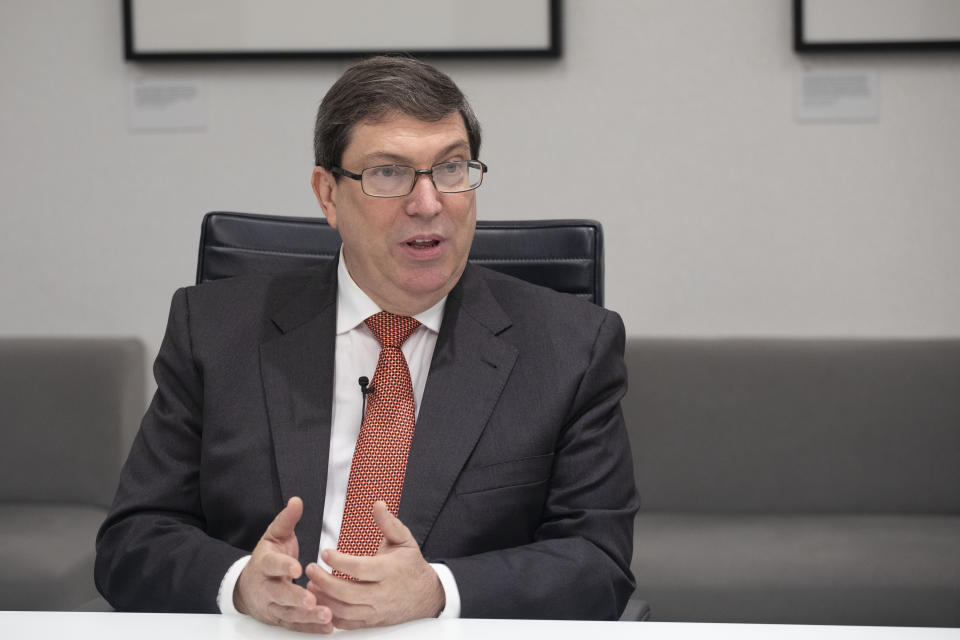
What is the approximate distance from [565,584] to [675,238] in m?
1.80

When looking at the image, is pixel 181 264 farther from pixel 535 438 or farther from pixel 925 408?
pixel 925 408

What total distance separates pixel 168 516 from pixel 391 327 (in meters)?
0.47

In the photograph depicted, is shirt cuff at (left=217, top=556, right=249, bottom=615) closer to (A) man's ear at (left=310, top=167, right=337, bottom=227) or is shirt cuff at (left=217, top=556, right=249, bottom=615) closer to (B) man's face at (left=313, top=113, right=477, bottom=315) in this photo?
(B) man's face at (left=313, top=113, right=477, bottom=315)

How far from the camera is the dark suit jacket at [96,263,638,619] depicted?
5.26ft

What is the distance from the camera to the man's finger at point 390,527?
1347 millimetres

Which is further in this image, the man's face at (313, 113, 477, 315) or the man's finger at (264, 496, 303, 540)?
the man's face at (313, 113, 477, 315)

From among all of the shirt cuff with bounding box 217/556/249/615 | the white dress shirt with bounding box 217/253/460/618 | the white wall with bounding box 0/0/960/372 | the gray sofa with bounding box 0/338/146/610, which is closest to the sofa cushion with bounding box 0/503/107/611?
the gray sofa with bounding box 0/338/146/610

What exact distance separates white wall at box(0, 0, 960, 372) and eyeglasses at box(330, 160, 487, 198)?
1477 millimetres

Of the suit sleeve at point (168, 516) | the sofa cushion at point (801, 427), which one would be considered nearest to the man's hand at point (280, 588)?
the suit sleeve at point (168, 516)

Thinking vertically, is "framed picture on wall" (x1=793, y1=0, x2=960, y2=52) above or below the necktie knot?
above

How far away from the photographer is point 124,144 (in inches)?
127

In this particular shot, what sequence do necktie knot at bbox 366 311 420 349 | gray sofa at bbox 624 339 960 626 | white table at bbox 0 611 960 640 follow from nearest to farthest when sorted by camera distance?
white table at bbox 0 611 960 640 → necktie knot at bbox 366 311 420 349 → gray sofa at bbox 624 339 960 626

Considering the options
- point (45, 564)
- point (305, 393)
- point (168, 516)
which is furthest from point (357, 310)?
point (45, 564)

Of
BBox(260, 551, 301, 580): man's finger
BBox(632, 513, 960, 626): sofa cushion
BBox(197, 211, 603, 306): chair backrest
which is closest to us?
BBox(260, 551, 301, 580): man's finger
